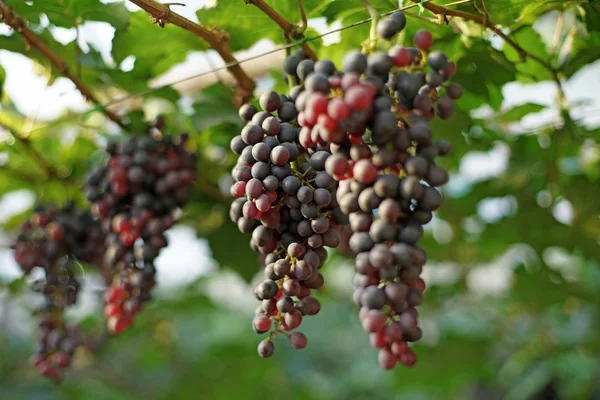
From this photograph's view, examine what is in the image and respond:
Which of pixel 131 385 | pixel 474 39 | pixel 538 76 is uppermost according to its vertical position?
pixel 474 39

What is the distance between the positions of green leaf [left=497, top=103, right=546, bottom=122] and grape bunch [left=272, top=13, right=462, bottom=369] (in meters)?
0.76

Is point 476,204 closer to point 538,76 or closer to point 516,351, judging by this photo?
point 538,76

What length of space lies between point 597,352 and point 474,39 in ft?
Result: 5.21

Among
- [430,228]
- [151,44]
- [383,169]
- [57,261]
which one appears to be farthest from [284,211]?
[430,228]

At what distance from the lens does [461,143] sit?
1393 mm

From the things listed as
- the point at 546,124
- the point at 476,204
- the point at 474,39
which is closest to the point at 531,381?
the point at 476,204

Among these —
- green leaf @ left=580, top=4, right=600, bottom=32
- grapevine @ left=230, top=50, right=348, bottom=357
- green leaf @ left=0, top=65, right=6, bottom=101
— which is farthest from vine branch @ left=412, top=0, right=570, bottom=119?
green leaf @ left=0, top=65, right=6, bottom=101

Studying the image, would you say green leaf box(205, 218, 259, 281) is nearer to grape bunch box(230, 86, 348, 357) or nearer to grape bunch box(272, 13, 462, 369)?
grape bunch box(230, 86, 348, 357)

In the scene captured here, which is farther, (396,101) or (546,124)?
(546,124)

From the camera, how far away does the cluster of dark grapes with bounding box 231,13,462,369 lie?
623 mm

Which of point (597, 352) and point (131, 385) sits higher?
point (597, 352)

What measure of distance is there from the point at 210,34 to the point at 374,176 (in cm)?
53

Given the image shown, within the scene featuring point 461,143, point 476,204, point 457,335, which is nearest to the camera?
point 461,143

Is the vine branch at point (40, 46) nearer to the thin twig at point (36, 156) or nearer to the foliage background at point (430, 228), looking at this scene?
the foliage background at point (430, 228)
